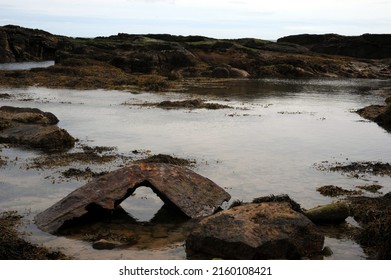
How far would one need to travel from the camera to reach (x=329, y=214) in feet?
43.4

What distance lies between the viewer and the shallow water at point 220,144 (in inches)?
580

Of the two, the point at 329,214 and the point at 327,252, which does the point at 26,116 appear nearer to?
the point at 329,214

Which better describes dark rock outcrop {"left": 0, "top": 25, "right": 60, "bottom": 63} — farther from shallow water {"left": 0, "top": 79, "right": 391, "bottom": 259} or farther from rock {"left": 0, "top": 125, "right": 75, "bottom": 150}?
rock {"left": 0, "top": 125, "right": 75, "bottom": 150}

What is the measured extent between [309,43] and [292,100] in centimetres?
10110

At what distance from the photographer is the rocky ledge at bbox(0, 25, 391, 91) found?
63438mm

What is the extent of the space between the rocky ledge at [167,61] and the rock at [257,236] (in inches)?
1747

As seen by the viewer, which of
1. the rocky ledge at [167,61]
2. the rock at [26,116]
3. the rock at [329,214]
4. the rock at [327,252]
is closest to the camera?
the rock at [327,252]

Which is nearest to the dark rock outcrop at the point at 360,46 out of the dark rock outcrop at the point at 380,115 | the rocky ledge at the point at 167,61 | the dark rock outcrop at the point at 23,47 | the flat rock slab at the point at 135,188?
the rocky ledge at the point at 167,61

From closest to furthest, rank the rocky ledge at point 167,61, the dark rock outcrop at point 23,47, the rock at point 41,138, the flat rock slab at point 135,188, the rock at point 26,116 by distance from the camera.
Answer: the flat rock slab at point 135,188
the rock at point 41,138
the rock at point 26,116
the rocky ledge at point 167,61
the dark rock outcrop at point 23,47

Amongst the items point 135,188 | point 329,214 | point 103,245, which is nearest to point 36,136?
point 135,188

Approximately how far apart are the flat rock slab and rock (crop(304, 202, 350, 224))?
8.42 ft

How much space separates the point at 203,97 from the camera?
1881 inches

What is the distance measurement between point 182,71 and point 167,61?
384cm

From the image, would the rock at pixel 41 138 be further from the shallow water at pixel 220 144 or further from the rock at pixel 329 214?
the rock at pixel 329 214
